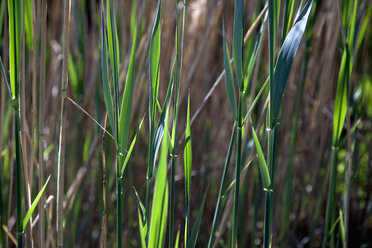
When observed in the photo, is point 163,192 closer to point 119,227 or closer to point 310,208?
point 119,227

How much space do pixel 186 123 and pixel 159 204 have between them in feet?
0.84

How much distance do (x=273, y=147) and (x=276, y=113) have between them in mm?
44

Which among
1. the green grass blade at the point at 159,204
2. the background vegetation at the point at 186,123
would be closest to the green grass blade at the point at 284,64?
the background vegetation at the point at 186,123

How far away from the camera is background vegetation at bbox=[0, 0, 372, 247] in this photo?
588 millimetres

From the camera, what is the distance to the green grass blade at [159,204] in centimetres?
48

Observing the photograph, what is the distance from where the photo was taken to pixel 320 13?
1.14 metres

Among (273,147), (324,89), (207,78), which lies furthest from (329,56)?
(273,147)

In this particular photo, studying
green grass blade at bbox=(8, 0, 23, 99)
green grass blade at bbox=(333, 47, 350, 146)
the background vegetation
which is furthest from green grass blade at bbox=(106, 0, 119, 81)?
green grass blade at bbox=(333, 47, 350, 146)

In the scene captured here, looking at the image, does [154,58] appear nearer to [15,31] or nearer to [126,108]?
[126,108]

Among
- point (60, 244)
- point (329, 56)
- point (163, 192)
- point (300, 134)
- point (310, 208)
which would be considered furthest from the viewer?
point (300, 134)

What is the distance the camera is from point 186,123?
0.74 m

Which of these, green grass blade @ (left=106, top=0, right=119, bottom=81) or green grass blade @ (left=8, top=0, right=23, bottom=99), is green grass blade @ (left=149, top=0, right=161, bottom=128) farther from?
green grass blade @ (left=8, top=0, right=23, bottom=99)

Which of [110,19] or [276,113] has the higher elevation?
[110,19]

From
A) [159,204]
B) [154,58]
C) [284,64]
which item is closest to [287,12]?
[284,64]
